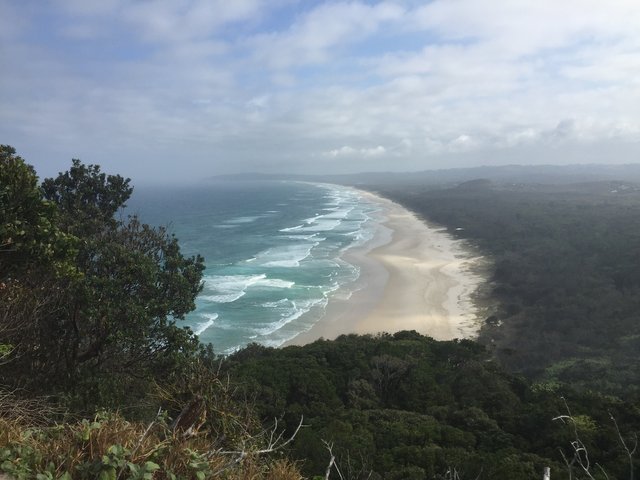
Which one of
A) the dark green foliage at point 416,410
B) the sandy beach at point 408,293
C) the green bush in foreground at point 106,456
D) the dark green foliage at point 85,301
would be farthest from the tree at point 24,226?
the sandy beach at point 408,293

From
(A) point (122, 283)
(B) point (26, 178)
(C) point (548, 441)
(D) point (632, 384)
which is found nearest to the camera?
(B) point (26, 178)

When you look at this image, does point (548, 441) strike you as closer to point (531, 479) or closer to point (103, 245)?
point (531, 479)

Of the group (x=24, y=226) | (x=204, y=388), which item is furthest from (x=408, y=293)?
(x=24, y=226)

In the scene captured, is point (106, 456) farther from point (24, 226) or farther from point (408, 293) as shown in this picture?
point (408, 293)

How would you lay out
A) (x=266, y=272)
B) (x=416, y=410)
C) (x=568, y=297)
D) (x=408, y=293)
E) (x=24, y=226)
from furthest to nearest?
(x=266, y=272) → (x=408, y=293) → (x=568, y=297) → (x=416, y=410) → (x=24, y=226)

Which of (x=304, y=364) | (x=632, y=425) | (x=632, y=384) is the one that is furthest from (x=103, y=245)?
(x=632, y=384)

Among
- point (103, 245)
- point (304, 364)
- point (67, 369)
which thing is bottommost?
point (304, 364)
